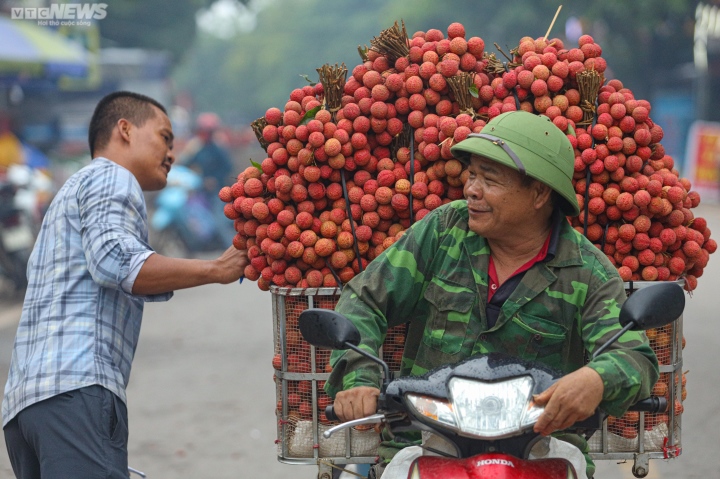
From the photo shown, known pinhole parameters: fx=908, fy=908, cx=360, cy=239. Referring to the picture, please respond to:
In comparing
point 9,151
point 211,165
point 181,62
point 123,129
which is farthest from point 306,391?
point 181,62

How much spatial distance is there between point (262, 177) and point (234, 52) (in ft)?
310

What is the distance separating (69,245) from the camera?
312 cm

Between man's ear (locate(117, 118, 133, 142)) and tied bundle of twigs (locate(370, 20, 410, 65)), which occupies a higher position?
tied bundle of twigs (locate(370, 20, 410, 65))

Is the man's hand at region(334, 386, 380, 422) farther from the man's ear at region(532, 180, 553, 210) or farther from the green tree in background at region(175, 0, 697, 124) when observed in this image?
the green tree in background at region(175, 0, 697, 124)

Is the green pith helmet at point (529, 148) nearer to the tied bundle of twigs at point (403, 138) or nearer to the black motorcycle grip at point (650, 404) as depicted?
the black motorcycle grip at point (650, 404)

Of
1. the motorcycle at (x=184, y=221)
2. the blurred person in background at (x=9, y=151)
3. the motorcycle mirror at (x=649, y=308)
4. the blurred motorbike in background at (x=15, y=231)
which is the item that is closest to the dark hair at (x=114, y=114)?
the motorcycle mirror at (x=649, y=308)

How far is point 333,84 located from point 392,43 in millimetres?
281

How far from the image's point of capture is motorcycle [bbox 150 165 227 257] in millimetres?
13648

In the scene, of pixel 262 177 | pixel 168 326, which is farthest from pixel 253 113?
pixel 262 177

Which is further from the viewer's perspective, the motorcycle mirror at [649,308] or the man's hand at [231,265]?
the man's hand at [231,265]

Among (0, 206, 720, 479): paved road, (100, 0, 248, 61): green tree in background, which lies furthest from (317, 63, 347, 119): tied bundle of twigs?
(100, 0, 248, 61): green tree in background

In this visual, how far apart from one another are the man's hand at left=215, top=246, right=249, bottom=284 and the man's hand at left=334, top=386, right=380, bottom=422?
3.41 feet

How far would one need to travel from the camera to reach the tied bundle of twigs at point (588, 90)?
3.18 metres

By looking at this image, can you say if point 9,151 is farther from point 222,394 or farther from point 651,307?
point 651,307
